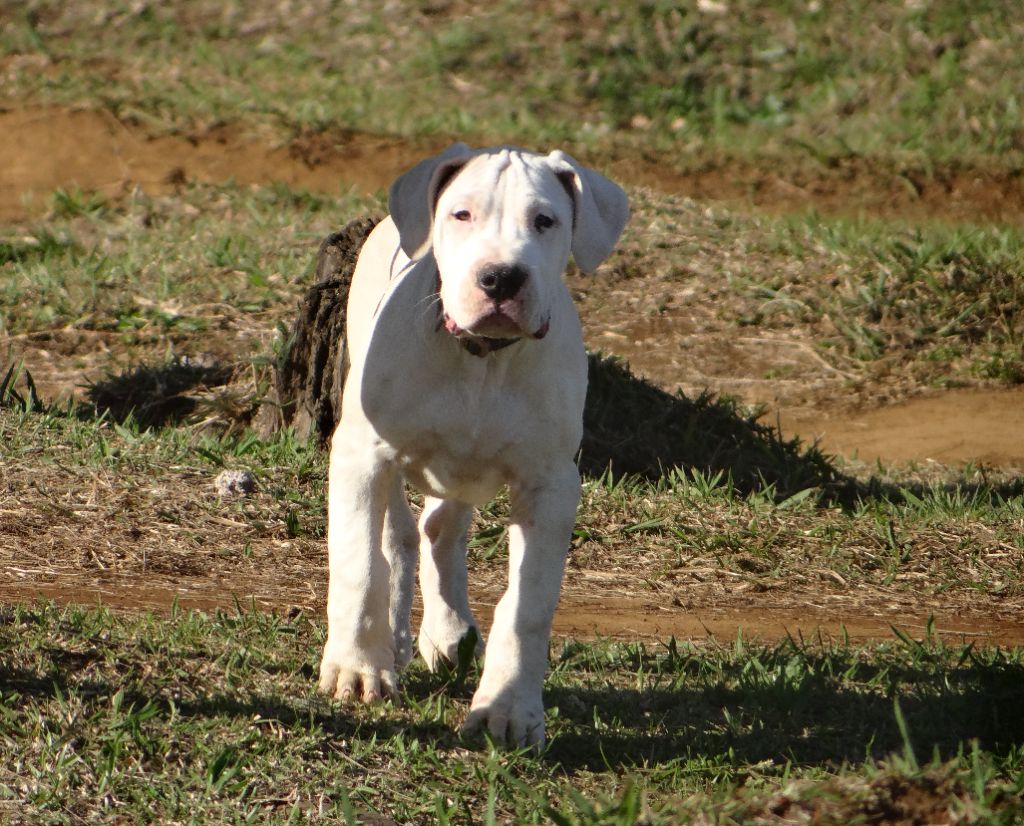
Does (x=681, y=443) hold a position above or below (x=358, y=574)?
below

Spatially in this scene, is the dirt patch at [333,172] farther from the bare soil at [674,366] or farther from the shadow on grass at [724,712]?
the shadow on grass at [724,712]

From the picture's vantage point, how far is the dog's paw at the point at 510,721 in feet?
13.2

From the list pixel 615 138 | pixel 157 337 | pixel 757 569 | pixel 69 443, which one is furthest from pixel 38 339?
pixel 615 138

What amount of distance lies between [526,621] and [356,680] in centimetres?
53

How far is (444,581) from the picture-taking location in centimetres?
482

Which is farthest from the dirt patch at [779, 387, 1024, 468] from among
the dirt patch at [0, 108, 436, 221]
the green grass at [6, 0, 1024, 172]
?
the green grass at [6, 0, 1024, 172]

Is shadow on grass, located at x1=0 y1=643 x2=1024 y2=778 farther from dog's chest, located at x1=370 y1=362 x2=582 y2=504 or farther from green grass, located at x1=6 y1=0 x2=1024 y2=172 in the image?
green grass, located at x1=6 y1=0 x2=1024 y2=172

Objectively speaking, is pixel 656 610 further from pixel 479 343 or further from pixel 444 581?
pixel 479 343

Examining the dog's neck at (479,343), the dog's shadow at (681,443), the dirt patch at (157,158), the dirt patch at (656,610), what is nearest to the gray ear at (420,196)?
the dog's neck at (479,343)

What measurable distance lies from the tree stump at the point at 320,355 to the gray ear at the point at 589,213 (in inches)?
96.4

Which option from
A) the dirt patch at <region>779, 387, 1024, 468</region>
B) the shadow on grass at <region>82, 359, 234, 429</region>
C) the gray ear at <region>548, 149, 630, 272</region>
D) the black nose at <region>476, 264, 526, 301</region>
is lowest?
the dirt patch at <region>779, 387, 1024, 468</region>

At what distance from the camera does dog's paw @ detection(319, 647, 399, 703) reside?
13.9 feet

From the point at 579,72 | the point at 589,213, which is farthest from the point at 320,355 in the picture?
the point at 579,72

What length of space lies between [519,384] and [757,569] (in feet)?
7.25
